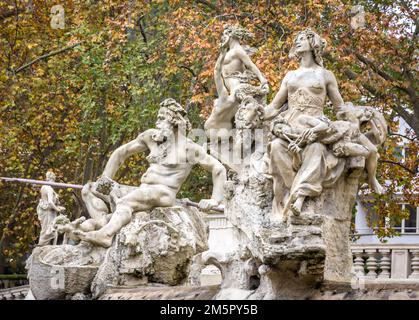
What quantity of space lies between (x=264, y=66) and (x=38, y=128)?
954 centimetres

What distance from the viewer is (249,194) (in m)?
12.0

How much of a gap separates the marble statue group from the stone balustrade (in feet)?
12.8

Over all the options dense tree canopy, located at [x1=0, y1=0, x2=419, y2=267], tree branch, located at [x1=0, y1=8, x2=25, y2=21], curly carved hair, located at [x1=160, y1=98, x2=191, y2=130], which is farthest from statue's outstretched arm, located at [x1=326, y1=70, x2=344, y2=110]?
tree branch, located at [x1=0, y1=8, x2=25, y2=21]

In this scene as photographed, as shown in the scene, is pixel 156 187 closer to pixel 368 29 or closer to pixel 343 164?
pixel 343 164

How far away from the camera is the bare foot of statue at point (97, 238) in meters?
14.2

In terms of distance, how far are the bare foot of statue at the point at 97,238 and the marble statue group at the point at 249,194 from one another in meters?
0.02

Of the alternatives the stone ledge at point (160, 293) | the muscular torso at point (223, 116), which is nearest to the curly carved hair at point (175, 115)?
the muscular torso at point (223, 116)

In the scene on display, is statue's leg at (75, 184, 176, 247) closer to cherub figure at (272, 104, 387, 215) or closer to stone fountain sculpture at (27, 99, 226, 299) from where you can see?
stone fountain sculpture at (27, 99, 226, 299)

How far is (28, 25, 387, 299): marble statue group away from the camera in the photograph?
11.2 metres

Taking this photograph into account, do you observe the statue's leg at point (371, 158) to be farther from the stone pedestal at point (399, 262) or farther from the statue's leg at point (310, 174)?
the stone pedestal at point (399, 262)

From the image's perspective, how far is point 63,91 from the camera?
95.3ft

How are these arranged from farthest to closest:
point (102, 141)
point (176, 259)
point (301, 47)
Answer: point (102, 141) → point (176, 259) → point (301, 47)

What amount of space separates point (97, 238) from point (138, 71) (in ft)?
40.2
